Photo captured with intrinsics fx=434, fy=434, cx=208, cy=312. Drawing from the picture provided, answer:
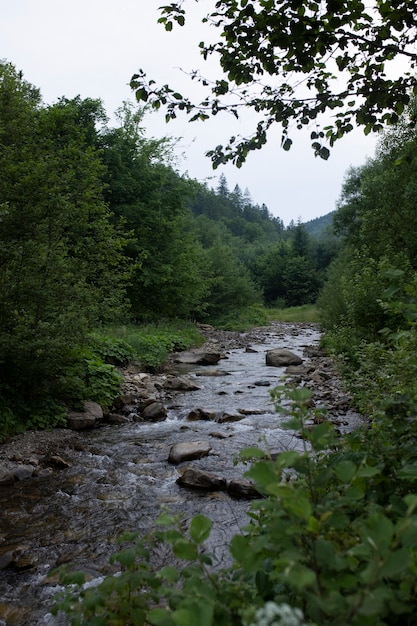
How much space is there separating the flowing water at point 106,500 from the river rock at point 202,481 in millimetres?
107

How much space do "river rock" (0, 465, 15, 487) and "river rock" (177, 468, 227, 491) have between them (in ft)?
7.30

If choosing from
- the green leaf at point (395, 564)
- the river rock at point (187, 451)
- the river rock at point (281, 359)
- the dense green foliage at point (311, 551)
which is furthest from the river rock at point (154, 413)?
the green leaf at point (395, 564)

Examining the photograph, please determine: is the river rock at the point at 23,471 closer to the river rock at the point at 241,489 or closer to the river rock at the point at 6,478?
the river rock at the point at 6,478

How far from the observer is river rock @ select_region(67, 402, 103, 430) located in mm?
8031

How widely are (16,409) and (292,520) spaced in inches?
284

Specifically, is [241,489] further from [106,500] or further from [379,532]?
[379,532]

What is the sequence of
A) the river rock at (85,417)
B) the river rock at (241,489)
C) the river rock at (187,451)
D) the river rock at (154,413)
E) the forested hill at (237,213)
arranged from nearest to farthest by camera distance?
the river rock at (241,489), the river rock at (187,451), the river rock at (85,417), the river rock at (154,413), the forested hill at (237,213)

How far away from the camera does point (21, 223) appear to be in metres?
7.51

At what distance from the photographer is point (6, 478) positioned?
5.73 m

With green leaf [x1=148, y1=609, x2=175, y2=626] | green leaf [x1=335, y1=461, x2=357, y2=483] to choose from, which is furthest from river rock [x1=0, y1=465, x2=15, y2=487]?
green leaf [x1=335, y1=461, x2=357, y2=483]

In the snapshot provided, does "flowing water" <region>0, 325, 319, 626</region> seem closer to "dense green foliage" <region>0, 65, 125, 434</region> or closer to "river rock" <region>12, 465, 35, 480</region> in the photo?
"river rock" <region>12, 465, 35, 480</region>

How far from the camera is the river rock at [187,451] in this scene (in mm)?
6762

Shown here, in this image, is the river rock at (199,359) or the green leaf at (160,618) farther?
the river rock at (199,359)

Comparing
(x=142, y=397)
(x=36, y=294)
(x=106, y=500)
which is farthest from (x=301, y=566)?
(x=142, y=397)
